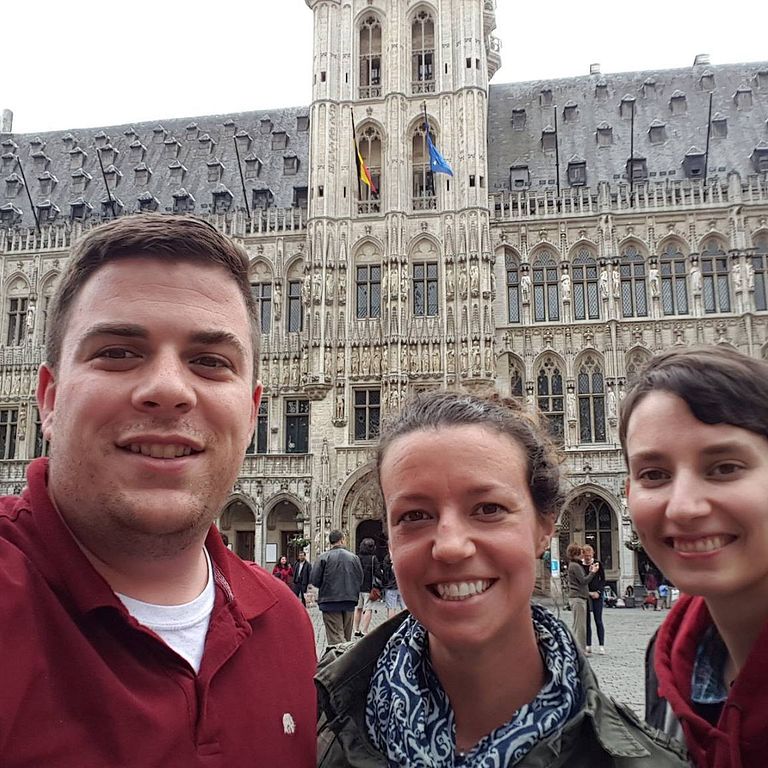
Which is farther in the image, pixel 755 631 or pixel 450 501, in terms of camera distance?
pixel 755 631

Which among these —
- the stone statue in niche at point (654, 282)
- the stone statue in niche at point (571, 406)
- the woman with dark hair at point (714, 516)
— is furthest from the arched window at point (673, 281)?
the woman with dark hair at point (714, 516)

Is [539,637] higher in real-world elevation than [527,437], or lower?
lower

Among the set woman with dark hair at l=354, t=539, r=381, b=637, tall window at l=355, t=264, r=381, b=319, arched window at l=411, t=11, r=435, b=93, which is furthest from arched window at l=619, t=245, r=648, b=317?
woman with dark hair at l=354, t=539, r=381, b=637

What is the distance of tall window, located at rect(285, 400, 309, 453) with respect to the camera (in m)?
25.4

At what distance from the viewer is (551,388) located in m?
24.9

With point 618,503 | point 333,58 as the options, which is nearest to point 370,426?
point 618,503

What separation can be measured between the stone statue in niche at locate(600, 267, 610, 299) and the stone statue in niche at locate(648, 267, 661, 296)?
143 centimetres

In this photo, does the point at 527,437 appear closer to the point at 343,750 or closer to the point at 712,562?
the point at 712,562

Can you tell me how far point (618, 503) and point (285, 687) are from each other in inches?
886

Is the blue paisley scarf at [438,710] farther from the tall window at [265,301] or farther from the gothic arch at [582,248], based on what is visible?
the tall window at [265,301]

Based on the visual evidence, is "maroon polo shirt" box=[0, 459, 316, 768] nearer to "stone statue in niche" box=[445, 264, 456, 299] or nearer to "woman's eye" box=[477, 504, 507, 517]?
"woman's eye" box=[477, 504, 507, 517]

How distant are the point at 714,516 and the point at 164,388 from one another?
1485 millimetres

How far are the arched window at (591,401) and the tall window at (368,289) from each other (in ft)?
24.3

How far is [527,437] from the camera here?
2113mm
